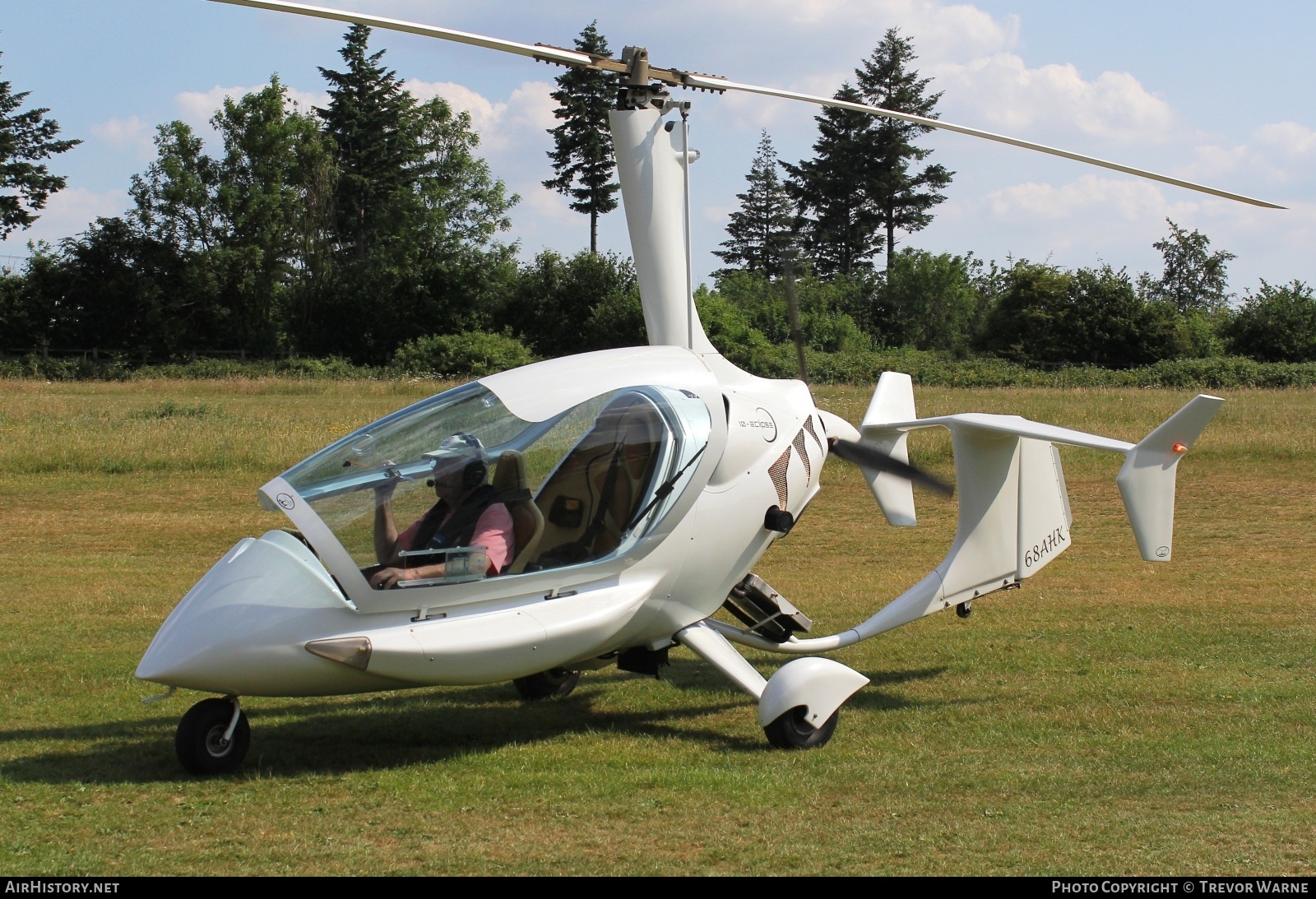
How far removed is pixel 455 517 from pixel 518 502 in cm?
38

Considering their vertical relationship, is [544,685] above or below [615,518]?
below

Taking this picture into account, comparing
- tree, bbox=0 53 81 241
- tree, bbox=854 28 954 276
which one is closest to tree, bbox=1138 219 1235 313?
tree, bbox=854 28 954 276

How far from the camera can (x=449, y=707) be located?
815cm

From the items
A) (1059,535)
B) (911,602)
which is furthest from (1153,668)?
(911,602)

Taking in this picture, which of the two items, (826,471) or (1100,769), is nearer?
(1100,769)

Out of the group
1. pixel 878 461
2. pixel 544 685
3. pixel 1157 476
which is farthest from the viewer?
pixel 544 685

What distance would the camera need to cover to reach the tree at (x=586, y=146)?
192 feet

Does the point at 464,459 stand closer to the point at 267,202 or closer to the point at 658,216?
the point at 658,216

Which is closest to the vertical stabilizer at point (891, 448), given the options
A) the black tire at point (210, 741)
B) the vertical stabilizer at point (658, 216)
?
the vertical stabilizer at point (658, 216)

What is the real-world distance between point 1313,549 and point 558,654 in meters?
11.1

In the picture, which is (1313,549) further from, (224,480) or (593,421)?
(224,480)

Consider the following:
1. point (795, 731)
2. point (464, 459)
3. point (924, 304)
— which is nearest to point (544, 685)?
point (795, 731)

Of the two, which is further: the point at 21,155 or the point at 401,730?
the point at 21,155

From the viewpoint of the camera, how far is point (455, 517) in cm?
638
